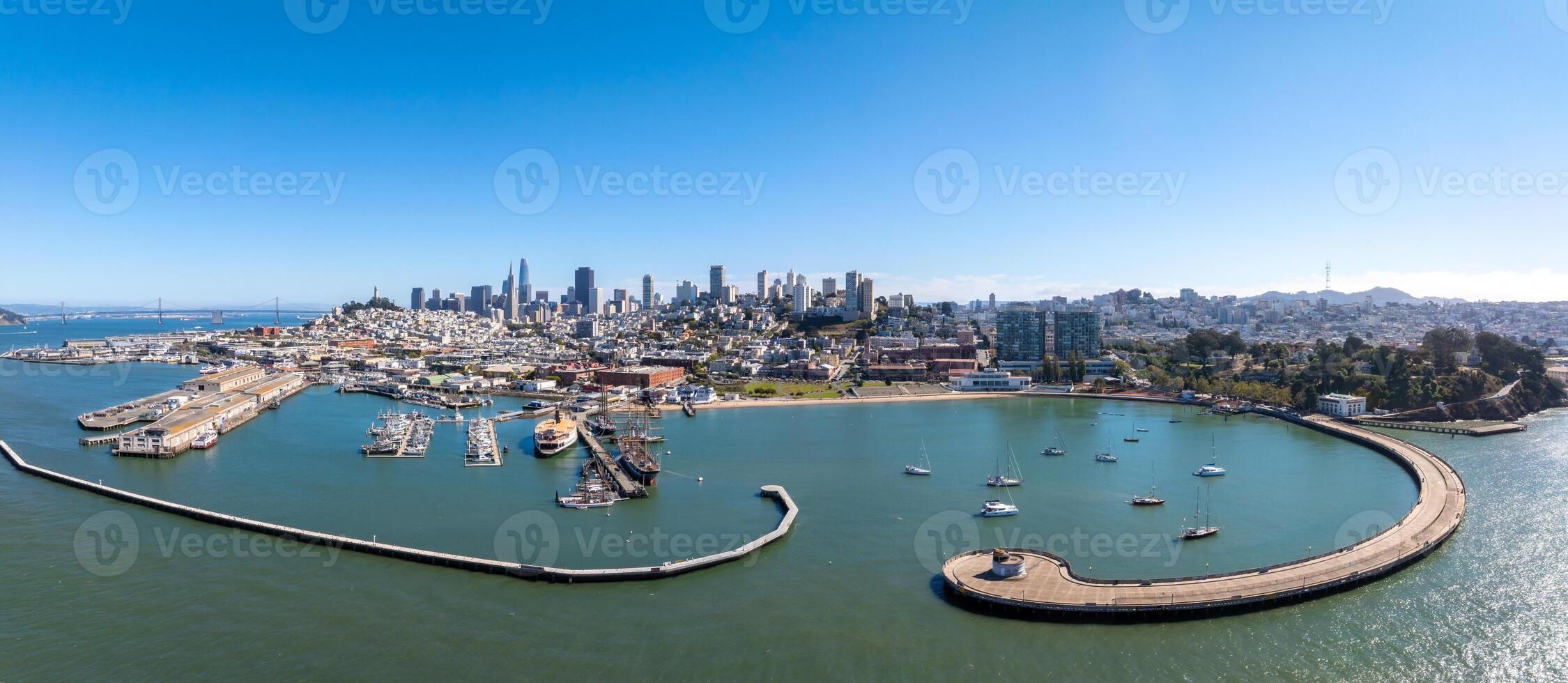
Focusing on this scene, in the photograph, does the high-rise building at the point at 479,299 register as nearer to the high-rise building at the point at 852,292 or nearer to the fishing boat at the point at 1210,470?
the high-rise building at the point at 852,292

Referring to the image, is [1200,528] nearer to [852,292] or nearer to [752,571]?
[752,571]

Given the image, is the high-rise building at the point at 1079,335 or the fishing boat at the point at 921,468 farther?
the high-rise building at the point at 1079,335

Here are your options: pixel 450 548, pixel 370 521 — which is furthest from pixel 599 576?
pixel 370 521

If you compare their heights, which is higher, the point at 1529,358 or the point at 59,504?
the point at 1529,358

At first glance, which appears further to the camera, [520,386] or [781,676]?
[520,386]

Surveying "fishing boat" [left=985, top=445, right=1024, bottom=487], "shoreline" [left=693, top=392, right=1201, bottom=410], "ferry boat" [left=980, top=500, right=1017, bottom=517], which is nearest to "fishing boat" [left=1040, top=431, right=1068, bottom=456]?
"fishing boat" [left=985, top=445, right=1024, bottom=487]

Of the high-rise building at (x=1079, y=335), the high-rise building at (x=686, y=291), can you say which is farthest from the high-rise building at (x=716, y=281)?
the high-rise building at (x=1079, y=335)

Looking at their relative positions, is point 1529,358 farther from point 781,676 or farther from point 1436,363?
point 781,676
